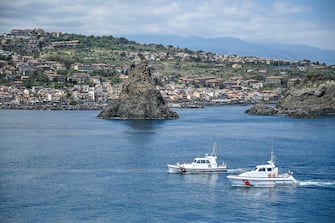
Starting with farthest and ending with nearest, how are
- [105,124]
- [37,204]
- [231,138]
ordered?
[105,124], [231,138], [37,204]

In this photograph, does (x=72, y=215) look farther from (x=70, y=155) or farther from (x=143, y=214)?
(x=70, y=155)

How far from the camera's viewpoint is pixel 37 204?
106 ft

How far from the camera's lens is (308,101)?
97.1 meters

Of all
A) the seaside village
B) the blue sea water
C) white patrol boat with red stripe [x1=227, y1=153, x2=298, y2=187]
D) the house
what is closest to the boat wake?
the blue sea water

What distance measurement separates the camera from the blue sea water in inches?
1222

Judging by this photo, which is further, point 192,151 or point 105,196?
point 192,151

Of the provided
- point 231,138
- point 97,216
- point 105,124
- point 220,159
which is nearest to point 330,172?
point 220,159

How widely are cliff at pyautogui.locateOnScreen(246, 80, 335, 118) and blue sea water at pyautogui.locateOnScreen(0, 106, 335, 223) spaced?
20.6 meters

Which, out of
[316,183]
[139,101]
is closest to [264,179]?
[316,183]

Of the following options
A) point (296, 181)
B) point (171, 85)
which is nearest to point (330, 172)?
point (296, 181)

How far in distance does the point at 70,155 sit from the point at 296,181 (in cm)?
1938

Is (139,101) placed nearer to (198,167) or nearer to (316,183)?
(198,167)

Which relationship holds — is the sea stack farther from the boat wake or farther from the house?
the house

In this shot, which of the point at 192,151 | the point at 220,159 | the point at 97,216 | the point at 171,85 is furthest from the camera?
the point at 171,85
